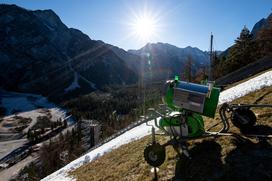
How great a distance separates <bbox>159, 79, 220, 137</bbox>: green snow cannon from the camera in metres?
9.16

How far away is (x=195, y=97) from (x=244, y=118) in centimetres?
248

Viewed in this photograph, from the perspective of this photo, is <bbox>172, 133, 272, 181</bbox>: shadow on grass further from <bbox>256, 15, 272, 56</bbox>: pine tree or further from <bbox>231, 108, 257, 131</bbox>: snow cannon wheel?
<bbox>256, 15, 272, 56</bbox>: pine tree

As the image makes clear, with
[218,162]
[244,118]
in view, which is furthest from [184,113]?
[244,118]

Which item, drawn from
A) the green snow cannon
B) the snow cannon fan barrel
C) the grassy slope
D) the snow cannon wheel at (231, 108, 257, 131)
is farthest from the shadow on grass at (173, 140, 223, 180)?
the snow cannon wheel at (231, 108, 257, 131)

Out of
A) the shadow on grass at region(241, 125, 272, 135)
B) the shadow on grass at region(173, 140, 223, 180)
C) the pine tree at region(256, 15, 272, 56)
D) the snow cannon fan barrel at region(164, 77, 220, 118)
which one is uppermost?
the pine tree at region(256, 15, 272, 56)

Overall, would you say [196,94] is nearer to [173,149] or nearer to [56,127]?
[173,149]

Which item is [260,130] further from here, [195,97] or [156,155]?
[156,155]

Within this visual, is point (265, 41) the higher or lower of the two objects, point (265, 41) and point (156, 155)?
the higher

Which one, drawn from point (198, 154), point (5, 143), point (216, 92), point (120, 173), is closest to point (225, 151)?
point (198, 154)

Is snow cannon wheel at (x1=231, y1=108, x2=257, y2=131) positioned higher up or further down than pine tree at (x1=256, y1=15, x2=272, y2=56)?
further down

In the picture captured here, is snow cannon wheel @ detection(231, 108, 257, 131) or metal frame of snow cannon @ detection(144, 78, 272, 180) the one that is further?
snow cannon wheel @ detection(231, 108, 257, 131)

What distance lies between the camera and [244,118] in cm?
1017

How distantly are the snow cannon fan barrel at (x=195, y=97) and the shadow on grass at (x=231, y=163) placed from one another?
4.40 feet

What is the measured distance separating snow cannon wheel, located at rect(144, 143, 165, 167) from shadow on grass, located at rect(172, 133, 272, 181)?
68 cm
